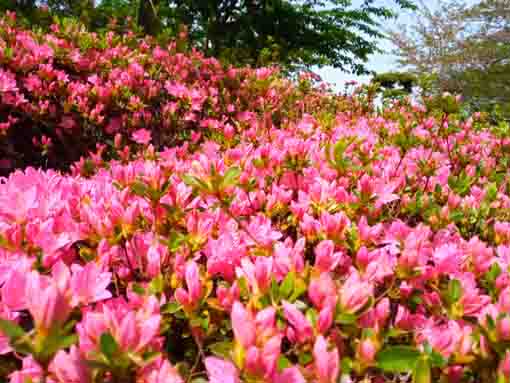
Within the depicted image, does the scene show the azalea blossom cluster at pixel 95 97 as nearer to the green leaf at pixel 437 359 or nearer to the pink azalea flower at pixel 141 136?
the pink azalea flower at pixel 141 136

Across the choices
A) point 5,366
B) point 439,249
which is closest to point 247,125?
point 439,249

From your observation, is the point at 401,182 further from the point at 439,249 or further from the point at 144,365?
the point at 144,365

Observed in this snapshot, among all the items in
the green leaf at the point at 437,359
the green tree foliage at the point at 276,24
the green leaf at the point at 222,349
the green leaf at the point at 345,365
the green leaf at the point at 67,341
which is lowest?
the green leaf at the point at 345,365

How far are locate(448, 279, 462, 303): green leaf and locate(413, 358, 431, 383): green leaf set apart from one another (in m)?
0.32

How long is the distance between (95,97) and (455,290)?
3158 mm

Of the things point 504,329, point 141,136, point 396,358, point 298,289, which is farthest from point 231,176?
point 141,136

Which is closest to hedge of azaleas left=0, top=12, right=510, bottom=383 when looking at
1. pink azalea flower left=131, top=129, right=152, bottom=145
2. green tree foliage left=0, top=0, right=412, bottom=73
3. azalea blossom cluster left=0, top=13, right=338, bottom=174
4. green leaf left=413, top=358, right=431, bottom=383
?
green leaf left=413, top=358, right=431, bottom=383

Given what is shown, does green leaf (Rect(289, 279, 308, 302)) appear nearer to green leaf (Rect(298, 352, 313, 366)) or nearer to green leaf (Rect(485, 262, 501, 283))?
green leaf (Rect(298, 352, 313, 366))

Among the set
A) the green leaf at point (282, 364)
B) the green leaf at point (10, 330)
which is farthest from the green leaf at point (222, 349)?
the green leaf at point (10, 330)

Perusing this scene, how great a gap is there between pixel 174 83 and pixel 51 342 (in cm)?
351

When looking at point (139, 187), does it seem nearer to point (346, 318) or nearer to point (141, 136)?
point (346, 318)

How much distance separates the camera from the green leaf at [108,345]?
0.65 metres

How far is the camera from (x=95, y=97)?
3.30 meters

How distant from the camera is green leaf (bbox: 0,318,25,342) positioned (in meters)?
0.64
